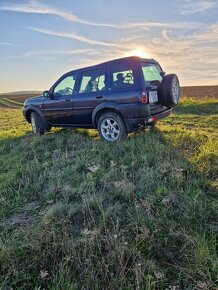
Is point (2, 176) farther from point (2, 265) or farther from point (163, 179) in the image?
point (163, 179)

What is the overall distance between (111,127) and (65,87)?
6.02 ft

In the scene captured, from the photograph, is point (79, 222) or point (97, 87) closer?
point (79, 222)

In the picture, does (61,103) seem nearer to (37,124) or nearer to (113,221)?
(37,124)

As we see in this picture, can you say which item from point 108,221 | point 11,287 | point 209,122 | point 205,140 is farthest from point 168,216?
point 209,122

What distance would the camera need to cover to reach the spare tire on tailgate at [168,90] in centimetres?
632

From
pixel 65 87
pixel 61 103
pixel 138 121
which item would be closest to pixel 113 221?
pixel 138 121

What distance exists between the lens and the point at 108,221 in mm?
3281

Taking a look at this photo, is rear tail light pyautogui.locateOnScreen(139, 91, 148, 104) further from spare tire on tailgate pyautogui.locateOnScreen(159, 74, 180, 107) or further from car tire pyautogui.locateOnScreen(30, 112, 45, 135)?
car tire pyautogui.locateOnScreen(30, 112, 45, 135)

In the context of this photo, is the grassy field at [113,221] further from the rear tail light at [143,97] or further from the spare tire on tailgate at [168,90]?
the spare tire on tailgate at [168,90]

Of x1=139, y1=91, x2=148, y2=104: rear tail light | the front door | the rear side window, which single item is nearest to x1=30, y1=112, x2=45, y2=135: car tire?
the front door

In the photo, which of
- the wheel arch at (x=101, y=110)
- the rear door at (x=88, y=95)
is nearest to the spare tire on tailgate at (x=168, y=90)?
the wheel arch at (x=101, y=110)

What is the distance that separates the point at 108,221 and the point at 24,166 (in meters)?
2.54

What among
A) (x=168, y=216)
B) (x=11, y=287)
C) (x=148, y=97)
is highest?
(x=148, y=97)

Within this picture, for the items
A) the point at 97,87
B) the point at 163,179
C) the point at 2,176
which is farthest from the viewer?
the point at 97,87
